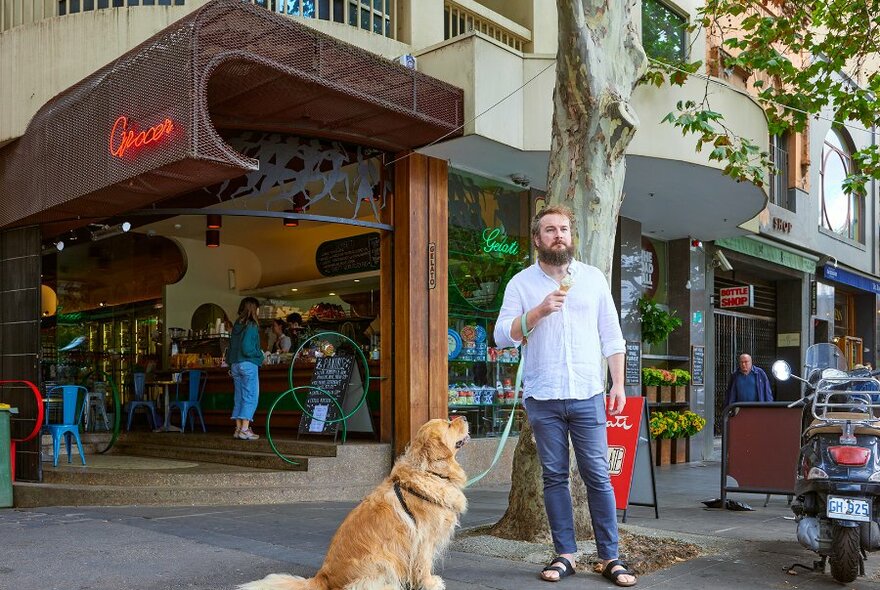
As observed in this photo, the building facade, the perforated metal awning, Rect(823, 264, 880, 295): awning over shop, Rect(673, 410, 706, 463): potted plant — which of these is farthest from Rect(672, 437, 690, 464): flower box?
Rect(823, 264, 880, 295): awning over shop

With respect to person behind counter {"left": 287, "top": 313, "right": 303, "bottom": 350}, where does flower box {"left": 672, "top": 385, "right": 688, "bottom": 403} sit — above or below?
below

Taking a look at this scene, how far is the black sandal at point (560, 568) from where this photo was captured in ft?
15.9

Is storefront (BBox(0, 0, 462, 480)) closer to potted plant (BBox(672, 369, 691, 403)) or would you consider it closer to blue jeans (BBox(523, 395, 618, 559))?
blue jeans (BBox(523, 395, 618, 559))

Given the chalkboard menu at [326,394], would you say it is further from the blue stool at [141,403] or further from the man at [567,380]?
the man at [567,380]

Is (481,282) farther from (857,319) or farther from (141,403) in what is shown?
(857,319)

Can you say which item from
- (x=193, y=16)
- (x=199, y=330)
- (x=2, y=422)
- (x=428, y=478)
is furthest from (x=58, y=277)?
(x=428, y=478)

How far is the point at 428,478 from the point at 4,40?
323 inches

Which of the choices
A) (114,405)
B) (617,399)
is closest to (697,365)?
(114,405)

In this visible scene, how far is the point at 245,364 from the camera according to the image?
35.1 feet

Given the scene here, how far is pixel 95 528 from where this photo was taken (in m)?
6.72

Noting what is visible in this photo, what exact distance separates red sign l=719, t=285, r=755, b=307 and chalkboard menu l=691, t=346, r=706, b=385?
1.46 m

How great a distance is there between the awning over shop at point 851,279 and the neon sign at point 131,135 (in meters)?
16.7

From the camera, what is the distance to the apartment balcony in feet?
30.3

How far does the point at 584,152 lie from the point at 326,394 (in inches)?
197
